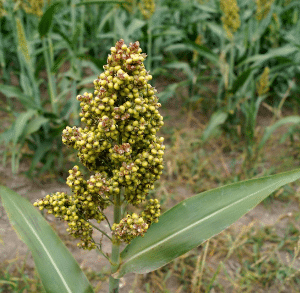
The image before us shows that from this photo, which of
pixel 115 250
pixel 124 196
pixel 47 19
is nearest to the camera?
pixel 124 196

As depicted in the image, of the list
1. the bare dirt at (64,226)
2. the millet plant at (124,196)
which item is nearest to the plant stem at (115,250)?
the millet plant at (124,196)

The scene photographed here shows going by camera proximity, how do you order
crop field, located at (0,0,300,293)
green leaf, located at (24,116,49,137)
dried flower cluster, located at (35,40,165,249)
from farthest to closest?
green leaf, located at (24,116,49,137) < crop field, located at (0,0,300,293) < dried flower cluster, located at (35,40,165,249)

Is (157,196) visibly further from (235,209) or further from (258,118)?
(258,118)

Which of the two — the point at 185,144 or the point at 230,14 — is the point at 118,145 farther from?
the point at 230,14

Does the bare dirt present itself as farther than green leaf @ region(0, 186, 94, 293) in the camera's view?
Yes

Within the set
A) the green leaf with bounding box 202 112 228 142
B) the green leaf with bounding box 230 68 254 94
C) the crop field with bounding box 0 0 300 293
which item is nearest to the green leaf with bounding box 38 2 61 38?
the crop field with bounding box 0 0 300 293

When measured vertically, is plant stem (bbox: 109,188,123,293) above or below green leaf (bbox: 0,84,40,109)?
below

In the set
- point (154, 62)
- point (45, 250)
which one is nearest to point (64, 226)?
point (45, 250)

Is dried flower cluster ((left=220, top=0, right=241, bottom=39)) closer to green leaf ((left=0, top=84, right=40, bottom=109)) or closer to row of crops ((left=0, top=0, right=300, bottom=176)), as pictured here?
row of crops ((left=0, top=0, right=300, bottom=176))
